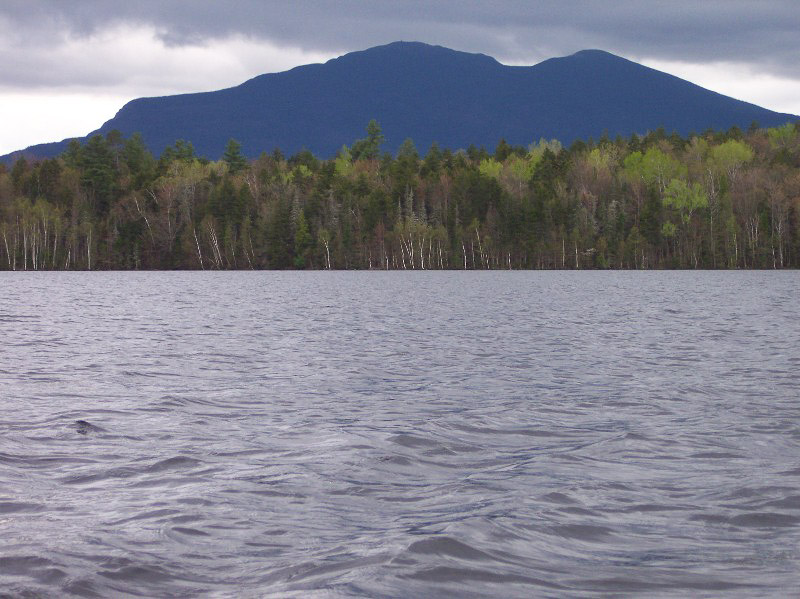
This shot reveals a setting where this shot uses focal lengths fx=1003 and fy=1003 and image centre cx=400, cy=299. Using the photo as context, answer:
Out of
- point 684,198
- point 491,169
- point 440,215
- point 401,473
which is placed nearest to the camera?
point 401,473

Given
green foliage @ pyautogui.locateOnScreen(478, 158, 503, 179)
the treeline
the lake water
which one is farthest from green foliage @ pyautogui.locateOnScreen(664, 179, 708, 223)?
the lake water

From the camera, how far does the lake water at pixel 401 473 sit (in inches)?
365

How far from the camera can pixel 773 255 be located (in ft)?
520

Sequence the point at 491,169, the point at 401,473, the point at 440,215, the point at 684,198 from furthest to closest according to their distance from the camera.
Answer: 1. the point at 491,169
2. the point at 440,215
3. the point at 684,198
4. the point at 401,473

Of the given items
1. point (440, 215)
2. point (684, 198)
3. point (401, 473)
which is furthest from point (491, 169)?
point (401, 473)

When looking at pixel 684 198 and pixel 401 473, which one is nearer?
pixel 401 473

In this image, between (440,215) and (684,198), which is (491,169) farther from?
(684,198)

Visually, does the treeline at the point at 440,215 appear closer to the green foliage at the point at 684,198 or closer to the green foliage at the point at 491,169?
the green foliage at the point at 684,198

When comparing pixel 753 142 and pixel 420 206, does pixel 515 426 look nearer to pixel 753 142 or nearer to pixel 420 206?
pixel 420 206

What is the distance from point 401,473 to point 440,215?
17110 cm

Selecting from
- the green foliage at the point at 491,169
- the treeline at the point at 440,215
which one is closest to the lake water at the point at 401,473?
the treeline at the point at 440,215

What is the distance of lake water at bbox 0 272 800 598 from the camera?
30.5ft

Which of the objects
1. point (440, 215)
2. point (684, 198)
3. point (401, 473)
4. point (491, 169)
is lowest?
point (401, 473)

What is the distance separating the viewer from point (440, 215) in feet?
602
